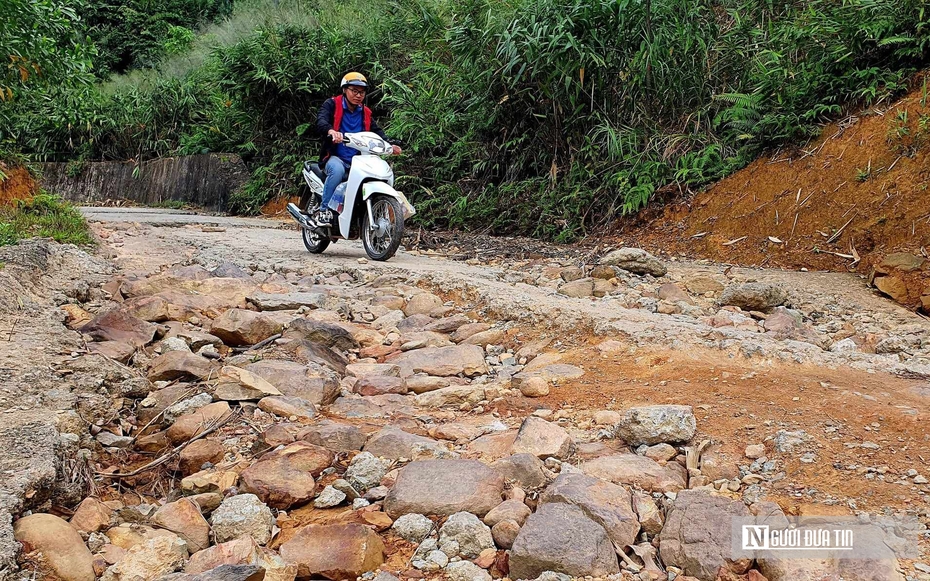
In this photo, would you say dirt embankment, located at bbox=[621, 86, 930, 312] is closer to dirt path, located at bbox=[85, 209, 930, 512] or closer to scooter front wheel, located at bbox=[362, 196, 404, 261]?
dirt path, located at bbox=[85, 209, 930, 512]

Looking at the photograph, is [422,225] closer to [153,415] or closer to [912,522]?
[153,415]

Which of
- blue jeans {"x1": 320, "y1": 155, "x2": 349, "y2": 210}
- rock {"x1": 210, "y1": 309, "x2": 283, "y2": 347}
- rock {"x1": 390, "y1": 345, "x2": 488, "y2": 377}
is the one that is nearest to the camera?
rock {"x1": 390, "y1": 345, "x2": 488, "y2": 377}

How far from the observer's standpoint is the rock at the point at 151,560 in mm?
1595

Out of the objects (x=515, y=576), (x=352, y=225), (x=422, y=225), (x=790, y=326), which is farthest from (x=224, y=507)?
(x=422, y=225)

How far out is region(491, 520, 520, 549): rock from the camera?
5.68ft

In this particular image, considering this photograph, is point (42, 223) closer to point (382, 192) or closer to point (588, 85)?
point (382, 192)

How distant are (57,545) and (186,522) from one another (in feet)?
0.96

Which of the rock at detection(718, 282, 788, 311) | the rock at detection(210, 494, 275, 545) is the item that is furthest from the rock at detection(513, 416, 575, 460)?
the rock at detection(718, 282, 788, 311)

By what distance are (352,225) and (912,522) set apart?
5299mm

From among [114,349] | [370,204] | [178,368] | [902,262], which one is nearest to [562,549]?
[178,368]

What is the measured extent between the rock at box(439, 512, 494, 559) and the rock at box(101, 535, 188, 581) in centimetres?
63

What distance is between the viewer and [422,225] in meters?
8.94

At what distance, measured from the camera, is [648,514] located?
1.82m

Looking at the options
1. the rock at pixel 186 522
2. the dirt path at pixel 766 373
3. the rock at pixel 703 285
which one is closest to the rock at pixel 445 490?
the rock at pixel 186 522
